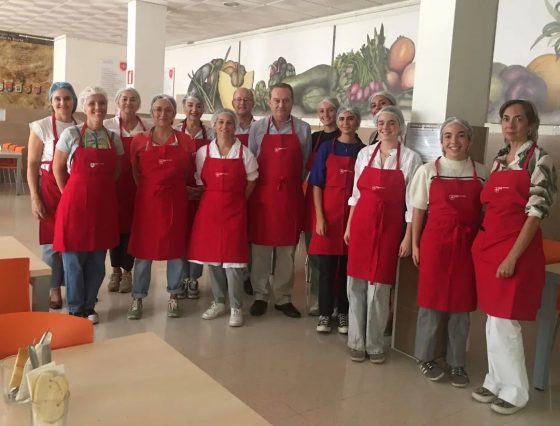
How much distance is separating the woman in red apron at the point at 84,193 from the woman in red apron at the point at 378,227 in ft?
5.01

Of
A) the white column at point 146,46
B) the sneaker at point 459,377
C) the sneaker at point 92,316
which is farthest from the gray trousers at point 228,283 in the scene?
the white column at point 146,46

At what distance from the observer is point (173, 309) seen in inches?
150

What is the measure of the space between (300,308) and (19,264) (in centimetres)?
250

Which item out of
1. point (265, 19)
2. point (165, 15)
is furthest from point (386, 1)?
point (165, 15)

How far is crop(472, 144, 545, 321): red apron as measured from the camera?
2.60 metres

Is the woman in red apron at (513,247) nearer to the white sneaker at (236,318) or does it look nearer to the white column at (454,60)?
the white column at (454,60)

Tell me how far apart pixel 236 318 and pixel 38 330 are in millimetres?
2143

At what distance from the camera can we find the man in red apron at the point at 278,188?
3.77m

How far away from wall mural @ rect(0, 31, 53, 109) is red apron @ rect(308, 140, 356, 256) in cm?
910

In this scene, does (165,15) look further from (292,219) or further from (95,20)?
(292,219)

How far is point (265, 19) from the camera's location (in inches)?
293

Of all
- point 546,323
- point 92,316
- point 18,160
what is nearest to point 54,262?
point 92,316

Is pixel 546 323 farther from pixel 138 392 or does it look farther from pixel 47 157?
pixel 47 157

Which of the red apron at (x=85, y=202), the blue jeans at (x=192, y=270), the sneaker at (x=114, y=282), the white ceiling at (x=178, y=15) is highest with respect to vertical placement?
the white ceiling at (x=178, y=15)
